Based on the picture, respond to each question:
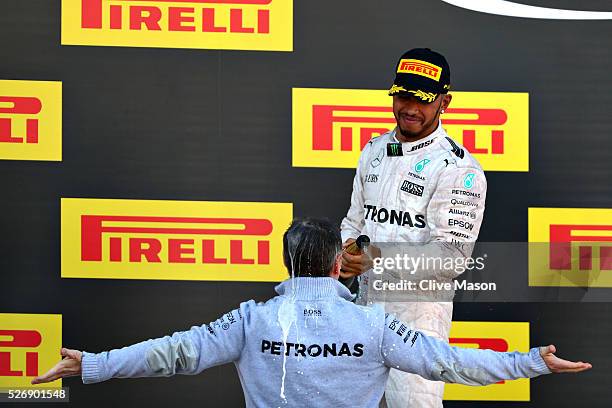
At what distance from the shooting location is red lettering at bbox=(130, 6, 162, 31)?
3.19 m

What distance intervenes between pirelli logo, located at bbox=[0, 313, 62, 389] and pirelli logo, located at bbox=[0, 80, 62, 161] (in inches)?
21.9

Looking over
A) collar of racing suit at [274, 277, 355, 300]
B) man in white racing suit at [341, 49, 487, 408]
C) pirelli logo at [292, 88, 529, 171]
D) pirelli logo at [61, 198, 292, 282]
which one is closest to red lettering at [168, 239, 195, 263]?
pirelli logo at [61, 198, 292, 282]

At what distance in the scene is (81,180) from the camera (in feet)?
10.5

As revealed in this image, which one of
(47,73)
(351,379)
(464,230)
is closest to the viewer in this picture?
(351,379)

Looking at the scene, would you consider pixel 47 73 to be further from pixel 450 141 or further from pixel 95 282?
pixel 450 141

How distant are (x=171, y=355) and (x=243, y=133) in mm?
1377

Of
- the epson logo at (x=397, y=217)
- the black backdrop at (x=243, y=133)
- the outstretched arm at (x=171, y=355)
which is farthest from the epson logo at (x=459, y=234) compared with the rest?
the outstretched arm at (x=171, y=355)

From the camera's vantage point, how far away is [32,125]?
10.5 ft

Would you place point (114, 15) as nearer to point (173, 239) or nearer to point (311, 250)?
point (173, 239)

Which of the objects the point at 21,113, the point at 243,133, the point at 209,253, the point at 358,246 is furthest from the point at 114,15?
the point at 358,246

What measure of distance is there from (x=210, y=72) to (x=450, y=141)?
2.99 ft

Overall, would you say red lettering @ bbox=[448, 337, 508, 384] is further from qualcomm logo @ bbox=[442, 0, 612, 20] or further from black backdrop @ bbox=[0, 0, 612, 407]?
qualcomm logo @ bbox=[442, 0, 612, 20]

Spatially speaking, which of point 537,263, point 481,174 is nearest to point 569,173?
point 537,263

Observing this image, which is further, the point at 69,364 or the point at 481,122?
the point at 481,122
